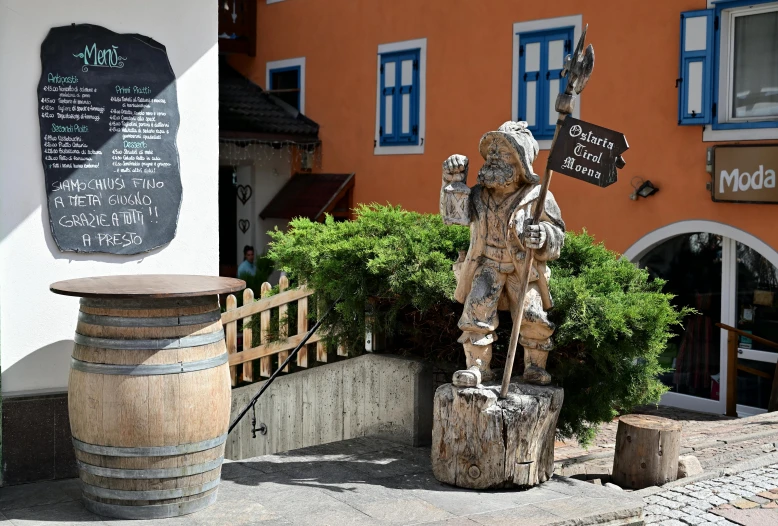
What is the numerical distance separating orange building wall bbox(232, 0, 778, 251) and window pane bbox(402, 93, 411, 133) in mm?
388

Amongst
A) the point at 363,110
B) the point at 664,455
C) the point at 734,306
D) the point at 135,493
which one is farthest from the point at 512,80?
the point at 135,493

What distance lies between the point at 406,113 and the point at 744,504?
378 inches

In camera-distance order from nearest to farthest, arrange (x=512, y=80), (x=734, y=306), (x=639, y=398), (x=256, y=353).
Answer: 1. (x=639, y=398)
2. (x=256, y=353)
3. (x=734, y=306)
4. (x=512, y=80)

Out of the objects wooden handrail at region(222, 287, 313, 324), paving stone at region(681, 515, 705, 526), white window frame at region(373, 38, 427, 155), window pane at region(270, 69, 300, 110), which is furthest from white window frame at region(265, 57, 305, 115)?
paving stone at region(681, 515, 705, 526)

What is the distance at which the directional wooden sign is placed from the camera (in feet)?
16.5

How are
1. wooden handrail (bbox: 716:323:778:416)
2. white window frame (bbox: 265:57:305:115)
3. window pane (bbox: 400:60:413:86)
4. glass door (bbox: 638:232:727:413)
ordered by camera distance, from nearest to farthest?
wooden handrail (bbox: 716:323:778:416)
glass door (bbox: 638:232:727:413)
window pane (bbox: 400:60:413:86)
white window frame (bbox: 265:57:305:115)

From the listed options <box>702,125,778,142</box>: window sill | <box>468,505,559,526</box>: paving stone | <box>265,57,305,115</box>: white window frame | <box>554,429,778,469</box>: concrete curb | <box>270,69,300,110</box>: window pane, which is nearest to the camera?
<box>468,505,559,526</box>: paving stone

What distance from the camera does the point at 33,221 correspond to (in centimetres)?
536

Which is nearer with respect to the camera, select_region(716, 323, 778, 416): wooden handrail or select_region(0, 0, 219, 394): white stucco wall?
select_region(0, 0, 219, 394): white stucco wall

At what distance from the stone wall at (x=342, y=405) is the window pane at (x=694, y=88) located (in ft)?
18.9

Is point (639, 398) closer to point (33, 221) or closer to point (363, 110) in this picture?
point (33, 221)

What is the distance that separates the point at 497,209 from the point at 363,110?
1019 centimetres

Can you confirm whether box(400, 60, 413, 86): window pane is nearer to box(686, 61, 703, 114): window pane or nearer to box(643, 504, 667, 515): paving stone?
box(686, 61, 703, 114): window pane

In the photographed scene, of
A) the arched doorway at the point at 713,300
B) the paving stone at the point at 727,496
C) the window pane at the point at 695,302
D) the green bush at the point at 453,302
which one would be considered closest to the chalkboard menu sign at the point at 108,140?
the green bush at the point at 453,302
